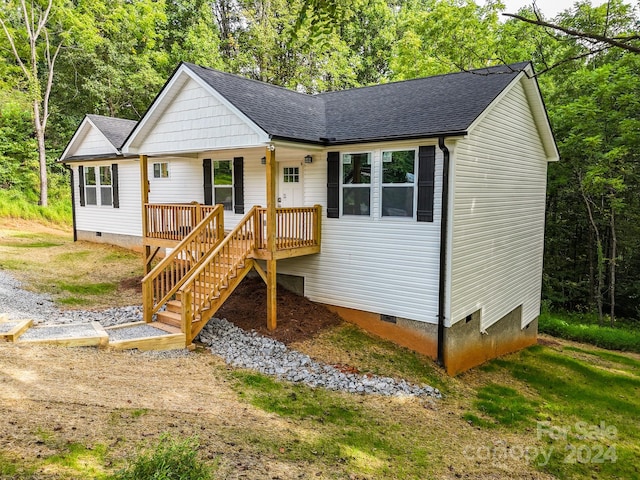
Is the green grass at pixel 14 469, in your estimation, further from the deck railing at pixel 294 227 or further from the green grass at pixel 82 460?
the deck railing at pixel 294 227

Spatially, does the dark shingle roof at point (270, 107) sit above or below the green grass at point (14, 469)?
above

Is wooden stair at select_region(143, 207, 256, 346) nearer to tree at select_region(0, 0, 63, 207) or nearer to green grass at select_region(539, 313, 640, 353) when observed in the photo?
green grass at select_region(539, 313, 640, 353)

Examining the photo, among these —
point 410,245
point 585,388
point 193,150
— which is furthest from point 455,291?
point 193,150

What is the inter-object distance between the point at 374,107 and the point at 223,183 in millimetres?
4928

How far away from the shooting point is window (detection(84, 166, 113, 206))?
59.7 feet

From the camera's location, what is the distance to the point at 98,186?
1852 cm

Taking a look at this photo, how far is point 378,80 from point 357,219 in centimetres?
2715

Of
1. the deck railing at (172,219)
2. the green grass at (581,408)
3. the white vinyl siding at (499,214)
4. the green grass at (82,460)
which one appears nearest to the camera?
the green grass at (82,460)

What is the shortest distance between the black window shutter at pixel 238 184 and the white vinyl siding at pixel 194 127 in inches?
79.2

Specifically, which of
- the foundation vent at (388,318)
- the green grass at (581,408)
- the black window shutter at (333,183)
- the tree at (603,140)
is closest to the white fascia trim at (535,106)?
the tree at (603,140)

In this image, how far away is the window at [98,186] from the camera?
18.2 metres

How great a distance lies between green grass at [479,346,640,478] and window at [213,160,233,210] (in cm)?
842

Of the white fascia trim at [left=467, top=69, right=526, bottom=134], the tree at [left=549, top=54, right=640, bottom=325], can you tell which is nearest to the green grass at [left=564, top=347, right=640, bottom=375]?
the tree at [left=549, top=54, right=640, bottom=325]

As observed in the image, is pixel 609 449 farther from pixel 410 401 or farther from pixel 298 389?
pixel 298 389
